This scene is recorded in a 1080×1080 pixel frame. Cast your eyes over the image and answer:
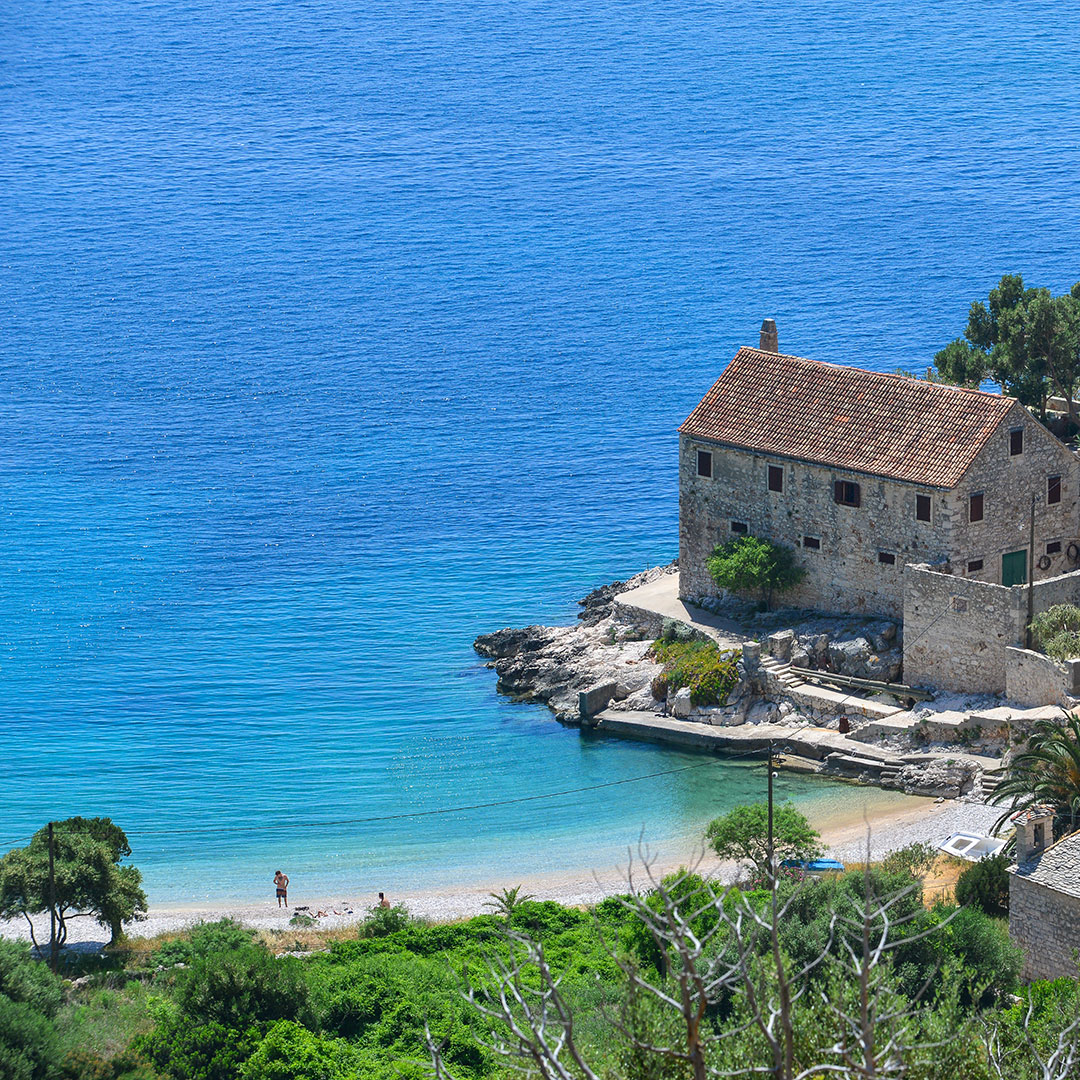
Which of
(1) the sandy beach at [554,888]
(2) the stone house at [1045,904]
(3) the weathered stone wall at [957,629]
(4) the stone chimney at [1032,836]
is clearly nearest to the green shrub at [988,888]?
(4) the stone chimney at [1032,836]

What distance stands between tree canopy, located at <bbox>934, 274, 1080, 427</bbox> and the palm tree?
18411 mm

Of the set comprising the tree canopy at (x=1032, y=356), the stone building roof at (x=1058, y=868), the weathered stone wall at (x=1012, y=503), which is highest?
the tree canopy at (x=1032, y=356)

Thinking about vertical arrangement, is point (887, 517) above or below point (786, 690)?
above

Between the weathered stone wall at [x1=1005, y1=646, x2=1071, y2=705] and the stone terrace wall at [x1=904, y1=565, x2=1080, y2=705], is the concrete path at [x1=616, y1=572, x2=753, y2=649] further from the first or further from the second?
the weathered stone wall at [x1=1005, y1=646, x2=1071, y2=705]

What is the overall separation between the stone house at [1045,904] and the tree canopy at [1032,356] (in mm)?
24010

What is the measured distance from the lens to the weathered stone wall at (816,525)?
54.4m

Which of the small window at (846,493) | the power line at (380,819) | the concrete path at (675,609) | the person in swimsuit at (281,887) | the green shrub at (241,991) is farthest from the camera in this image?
the concrete path at (675,609)

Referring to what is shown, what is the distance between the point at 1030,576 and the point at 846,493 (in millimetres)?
5701

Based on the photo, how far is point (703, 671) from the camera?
185ft

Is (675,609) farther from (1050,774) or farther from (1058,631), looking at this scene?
(1050,774)

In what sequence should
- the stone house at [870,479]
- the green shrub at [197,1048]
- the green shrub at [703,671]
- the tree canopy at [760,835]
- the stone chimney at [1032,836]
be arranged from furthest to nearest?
the green shrub at [703,671]
the stone house at [870,479]
the tree canopy at [760,835]
the stone chimney at [1032,836]
the green shrub at [197,1048]

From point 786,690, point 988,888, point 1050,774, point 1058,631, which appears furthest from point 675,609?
point 988,888

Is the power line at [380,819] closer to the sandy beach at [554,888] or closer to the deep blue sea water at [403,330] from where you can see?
the deep blue sea water at [403,330]

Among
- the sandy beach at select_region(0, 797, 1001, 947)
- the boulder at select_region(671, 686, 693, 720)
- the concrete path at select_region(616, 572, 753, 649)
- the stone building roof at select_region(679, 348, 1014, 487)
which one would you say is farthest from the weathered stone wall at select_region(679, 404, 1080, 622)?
the sandy beach at select_region(0, 797, 1001, 947)
